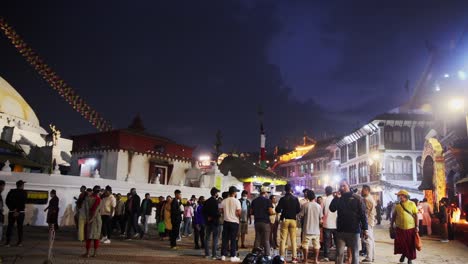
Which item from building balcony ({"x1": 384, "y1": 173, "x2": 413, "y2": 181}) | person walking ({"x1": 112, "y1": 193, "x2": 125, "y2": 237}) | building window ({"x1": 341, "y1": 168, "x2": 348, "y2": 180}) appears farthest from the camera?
building window ({"x1": 341, "y1": 168, "x2": 348, "y2": 180})

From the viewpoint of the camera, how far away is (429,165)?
842 inches

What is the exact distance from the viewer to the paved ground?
8.74m

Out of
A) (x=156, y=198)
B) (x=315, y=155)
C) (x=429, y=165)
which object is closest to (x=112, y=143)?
(x=156, y=198)

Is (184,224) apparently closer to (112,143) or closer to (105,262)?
(105,262)

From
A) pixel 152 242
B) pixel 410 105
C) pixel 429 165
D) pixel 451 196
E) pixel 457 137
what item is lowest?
pixel 152 242

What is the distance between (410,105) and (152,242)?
4805 cm

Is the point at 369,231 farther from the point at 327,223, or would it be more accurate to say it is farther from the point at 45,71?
the point at 45,71

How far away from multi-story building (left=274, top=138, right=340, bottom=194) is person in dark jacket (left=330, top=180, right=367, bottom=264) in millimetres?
45728

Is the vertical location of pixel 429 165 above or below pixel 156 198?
above

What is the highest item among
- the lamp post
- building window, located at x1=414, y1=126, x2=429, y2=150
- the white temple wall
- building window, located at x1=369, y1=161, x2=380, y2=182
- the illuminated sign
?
building window, located at x1=414, y1=126, x2=429, y2=150

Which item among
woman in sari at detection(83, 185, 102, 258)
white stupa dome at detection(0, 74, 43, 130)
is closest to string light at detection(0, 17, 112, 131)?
white stupa dome at detection(0, 74, 43, 130)

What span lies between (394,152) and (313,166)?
915 inches

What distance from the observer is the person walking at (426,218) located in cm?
1683

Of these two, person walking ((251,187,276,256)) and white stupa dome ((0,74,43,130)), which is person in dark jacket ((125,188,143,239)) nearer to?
person walking ((251,187,276,256))
